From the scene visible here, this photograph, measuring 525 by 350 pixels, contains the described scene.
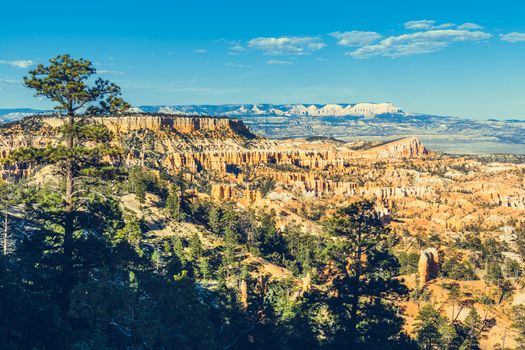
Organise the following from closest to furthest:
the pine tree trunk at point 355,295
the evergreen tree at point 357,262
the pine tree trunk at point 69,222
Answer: the pine tree trunk at point 69,222, the pine tree trunk at point 355,295, the evergreen tree at point 357,262

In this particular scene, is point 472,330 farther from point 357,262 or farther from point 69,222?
point 69,222

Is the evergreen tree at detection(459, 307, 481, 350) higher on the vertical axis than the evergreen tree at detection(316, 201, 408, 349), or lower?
lower

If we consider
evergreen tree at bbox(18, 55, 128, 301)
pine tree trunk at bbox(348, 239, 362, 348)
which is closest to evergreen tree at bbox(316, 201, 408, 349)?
pine tree trunk at bbox(348, 239, 362, 348)

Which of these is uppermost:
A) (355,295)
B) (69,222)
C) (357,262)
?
(69,222)

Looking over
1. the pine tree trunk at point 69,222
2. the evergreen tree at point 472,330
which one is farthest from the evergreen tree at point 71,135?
the evergreen tree at point 472,330

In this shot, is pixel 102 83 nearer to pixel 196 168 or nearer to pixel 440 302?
pixel 440 302

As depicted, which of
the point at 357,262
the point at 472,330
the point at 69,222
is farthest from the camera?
Answer: the point at 472,330

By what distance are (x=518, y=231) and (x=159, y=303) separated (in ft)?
436

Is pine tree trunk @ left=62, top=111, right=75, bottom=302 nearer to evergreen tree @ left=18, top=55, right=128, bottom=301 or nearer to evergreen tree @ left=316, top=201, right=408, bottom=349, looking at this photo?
evergreen tree @ left=18, top=55, right=128, bottom=301

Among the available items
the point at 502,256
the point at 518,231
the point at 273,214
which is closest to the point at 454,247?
the point at 502,256

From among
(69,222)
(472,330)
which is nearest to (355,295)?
(69,222)

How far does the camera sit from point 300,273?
251 feet

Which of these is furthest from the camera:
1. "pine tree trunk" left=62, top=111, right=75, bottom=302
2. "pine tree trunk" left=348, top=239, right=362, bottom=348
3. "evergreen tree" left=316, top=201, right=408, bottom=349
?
"evergreen tree" left=316, top=201, right=408, bottom=349

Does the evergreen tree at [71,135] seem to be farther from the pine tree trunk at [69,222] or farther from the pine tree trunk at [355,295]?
the pine tree trunk at [355,295]
